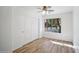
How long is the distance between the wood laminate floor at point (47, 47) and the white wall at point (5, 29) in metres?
0.22

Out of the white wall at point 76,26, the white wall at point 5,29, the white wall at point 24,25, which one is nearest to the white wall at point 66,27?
the white wall at point 76,26

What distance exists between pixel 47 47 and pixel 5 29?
2.93 feet

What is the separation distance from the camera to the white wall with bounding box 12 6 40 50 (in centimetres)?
185

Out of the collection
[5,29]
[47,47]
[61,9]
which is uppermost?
[61,9]

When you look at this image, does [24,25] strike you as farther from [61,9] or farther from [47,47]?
[61,9]

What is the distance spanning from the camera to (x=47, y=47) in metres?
1.84

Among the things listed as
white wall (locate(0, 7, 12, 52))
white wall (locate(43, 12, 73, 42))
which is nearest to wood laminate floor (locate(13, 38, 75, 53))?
white wall (locate(43, 12, 73, 42))

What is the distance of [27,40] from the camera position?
1.91 m

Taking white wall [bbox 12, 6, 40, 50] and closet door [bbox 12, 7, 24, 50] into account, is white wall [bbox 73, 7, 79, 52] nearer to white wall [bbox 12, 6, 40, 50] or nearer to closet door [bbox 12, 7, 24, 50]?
white wall [bbox 12, 6, 40, 50]

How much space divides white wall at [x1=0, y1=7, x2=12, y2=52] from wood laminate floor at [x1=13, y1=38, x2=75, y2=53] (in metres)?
0.22

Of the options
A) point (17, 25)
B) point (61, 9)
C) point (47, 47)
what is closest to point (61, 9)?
point (61, 9)

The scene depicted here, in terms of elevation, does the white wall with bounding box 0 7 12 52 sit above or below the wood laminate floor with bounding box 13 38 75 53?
above

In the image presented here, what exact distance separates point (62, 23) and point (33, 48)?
753mm
